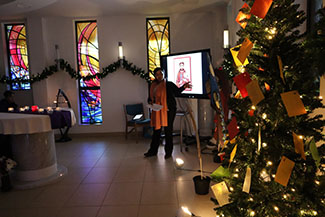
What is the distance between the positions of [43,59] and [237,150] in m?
5.78

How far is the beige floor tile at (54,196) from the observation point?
9.57ft

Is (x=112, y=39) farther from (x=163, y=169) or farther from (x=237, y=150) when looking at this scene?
(x=237, y=150)

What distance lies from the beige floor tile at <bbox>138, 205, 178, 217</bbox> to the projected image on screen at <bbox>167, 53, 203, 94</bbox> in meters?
2.07

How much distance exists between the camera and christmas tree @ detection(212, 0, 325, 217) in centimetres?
123

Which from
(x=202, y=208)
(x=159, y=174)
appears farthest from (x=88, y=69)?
(x=202, y=208)

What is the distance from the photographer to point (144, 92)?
6.25 m

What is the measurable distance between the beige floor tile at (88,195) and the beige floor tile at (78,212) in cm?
9

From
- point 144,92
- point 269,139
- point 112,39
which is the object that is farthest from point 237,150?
point 112,39

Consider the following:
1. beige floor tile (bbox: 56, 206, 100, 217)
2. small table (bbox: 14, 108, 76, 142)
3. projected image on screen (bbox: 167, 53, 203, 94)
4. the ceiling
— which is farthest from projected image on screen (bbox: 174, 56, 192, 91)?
beige floor tile (bbox: 56, 206, 100, 217)

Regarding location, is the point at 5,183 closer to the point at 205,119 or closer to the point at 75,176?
the point at 75,176

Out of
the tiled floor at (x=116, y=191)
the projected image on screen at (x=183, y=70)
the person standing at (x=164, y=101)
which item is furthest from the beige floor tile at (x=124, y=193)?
the projected image on screen at (x=183, y=70)

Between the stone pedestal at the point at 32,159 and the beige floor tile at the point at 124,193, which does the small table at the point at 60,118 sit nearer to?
the stone pedestal at the point at 32,159

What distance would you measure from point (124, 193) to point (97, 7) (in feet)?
12.9

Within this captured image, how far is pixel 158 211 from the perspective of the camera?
2646 mm
